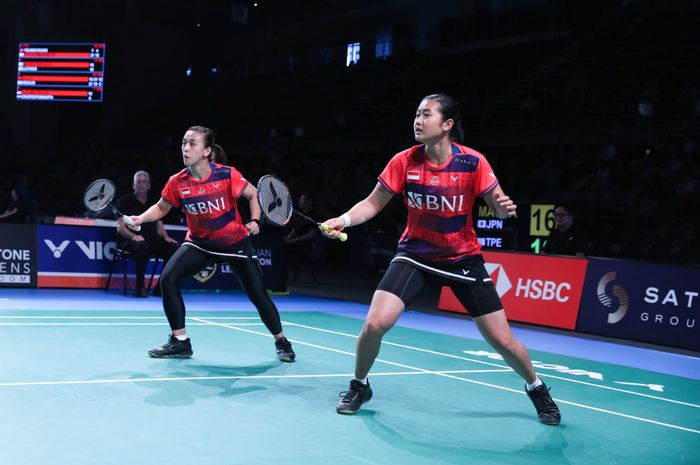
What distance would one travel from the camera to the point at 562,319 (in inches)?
446

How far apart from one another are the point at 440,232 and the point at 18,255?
9.43 meters

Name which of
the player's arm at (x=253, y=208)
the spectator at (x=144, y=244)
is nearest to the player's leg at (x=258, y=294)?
the player's arm at (x=253, y=208)

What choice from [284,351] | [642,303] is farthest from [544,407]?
[642,303]

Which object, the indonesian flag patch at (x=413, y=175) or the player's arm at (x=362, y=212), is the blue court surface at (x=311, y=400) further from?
the indonesian flag patch at (x=413, y=175)

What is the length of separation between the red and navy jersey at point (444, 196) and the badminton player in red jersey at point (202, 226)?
225 centimetres

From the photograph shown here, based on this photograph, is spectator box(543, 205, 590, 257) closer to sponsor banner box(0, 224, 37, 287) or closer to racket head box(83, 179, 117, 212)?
racket head box(83, 179, 117, 212)

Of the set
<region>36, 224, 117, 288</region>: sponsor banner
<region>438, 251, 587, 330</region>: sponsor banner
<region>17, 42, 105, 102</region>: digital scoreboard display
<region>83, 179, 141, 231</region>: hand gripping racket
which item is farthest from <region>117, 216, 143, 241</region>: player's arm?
<region>17, 42, 105, 102</region>: digital scoreboard display

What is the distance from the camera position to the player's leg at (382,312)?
18.0 ft

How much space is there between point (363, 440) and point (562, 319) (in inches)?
270

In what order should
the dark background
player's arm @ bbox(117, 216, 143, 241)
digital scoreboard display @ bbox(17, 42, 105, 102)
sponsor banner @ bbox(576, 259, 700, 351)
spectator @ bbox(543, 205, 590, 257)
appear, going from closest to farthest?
sponsor banner @ bbox(576, 259, 700, 351) < spectator @ bbox(543, 205, 590, 257) < player's arm @ bbox(117, 216, 143, 241) < the dark background < digital scoreboard display @ bbox(17, 42, 105, 102)

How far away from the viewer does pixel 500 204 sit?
5.32 metres

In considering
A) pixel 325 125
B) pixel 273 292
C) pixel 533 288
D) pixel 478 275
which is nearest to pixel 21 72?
pixel 325 125

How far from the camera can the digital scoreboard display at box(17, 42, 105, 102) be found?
2150 centimetres

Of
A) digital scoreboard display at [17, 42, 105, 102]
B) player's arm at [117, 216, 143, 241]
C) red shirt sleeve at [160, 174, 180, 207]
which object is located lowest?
player's arm at [117, 216, 143, 241]
